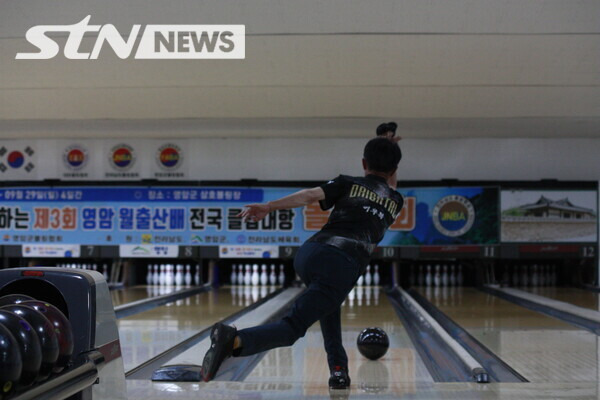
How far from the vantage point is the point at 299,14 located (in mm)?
4352

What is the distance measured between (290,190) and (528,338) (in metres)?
3.75

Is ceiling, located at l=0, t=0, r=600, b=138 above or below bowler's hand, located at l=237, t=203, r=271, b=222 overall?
above

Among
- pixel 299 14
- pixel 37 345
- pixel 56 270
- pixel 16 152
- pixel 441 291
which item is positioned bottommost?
pixel 441 291

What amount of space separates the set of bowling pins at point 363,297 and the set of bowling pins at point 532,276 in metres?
1.58

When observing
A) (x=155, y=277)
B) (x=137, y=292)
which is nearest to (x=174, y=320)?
(x=137, y=292)

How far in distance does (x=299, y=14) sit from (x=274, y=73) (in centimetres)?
101

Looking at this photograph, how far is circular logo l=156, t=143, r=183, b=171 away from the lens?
786cm

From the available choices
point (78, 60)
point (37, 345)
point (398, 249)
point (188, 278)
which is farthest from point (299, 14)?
point (188, 278)

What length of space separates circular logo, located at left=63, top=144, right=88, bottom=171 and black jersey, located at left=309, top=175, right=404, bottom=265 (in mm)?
6128

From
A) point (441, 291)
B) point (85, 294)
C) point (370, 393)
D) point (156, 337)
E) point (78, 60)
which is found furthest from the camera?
point (441, 291)

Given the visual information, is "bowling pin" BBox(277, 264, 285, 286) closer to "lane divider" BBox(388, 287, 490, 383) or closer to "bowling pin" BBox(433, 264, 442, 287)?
"bowling pin" BBox(433, 264, 442, 287)

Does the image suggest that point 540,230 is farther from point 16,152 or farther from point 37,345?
point 37,345

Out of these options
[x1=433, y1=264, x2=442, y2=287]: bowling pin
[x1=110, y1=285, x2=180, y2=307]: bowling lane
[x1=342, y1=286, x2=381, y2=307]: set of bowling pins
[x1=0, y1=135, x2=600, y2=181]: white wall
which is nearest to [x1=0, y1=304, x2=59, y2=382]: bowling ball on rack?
[x1=110, y1=285, x2=180, y2=307]: bowling lane

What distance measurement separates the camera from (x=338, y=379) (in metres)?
2.72
